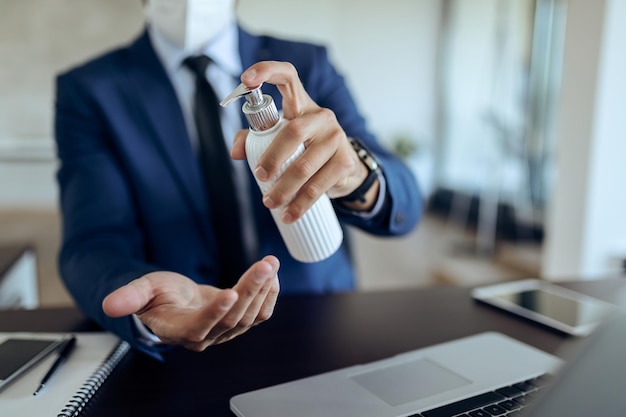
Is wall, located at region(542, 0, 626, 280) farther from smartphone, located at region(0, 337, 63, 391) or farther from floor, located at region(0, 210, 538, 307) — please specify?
smartphone, located at region(0, 337, 63, 391)

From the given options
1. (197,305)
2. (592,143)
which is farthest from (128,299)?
(592,143)

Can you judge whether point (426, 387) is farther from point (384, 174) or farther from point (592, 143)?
point (592, 143)

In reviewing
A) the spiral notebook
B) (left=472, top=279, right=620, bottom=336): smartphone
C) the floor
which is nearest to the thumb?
the spiral notebook

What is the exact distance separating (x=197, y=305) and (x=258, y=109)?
0.18 meters

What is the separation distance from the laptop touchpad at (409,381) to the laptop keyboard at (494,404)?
3 cm

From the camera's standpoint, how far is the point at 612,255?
1435 mm

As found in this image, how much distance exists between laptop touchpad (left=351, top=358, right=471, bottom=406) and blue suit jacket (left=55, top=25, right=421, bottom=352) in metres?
0.17

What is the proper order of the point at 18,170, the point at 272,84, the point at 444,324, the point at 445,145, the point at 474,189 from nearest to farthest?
1. the point at 272,84
2. the point at 444,324
3. the point at 18,170
4. the point at 474,189
5. the point at 445,145

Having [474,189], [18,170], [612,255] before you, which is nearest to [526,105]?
[474,189]

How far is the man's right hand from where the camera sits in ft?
1.22

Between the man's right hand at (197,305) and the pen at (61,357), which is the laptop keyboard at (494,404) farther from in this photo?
the pen at (61,357)

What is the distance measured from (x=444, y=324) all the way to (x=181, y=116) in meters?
0.43

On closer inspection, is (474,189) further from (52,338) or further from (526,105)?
(52,338)

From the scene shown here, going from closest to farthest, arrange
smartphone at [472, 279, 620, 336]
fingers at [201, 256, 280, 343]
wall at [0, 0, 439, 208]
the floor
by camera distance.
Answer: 1. fingers at [201, 256, 280, 343]
2. smartphone at [472, 279, 620, 336]
3. the floor
4. wall at [0, 0, 439, 208]
